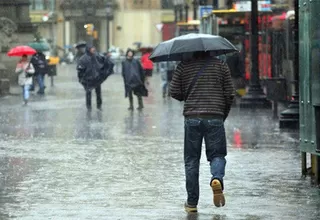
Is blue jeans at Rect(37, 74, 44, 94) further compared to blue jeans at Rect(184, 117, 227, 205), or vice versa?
blue jeans at Rect(37, 74, 44, 94)

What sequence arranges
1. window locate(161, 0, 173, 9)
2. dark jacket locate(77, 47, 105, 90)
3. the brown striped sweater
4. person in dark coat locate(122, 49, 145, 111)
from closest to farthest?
the brown striped sweater
person in dark coat locate(122, 49, 145, 111)
dark jacket locate(77, 47, 105, 90)
window locate(161, 0, 173, 9)

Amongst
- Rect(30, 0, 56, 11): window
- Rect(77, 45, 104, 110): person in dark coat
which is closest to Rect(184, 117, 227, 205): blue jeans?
Rect(77, 45, 104, 110): person in dark coat

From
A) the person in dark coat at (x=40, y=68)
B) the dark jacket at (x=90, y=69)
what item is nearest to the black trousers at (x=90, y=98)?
the dark jacket at (x=90, y=69)

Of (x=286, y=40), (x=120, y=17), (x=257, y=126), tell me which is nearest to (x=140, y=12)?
(x=120, y=17)

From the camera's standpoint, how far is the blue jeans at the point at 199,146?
11445 millimetres

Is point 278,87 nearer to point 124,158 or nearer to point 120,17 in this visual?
point 124,158

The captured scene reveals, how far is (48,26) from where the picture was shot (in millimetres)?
111625

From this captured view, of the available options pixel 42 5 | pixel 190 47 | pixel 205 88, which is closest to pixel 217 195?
pixel 205 88

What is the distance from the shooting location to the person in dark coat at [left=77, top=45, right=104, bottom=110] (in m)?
31.5

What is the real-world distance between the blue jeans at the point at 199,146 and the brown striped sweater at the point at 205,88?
4.3 inches

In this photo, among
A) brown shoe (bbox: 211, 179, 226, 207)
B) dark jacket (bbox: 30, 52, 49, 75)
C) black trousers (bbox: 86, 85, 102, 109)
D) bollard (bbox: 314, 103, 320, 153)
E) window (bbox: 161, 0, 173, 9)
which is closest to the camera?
brown shoe (bbox: 211, 179, 226, 207)

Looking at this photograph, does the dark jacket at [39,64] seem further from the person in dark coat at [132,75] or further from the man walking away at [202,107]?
the man walking away at [202,107]

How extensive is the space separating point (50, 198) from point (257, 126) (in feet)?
39.3

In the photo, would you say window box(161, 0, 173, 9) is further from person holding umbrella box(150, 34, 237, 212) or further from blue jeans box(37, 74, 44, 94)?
person holding umbrella box(150, 34, 237, 212)
